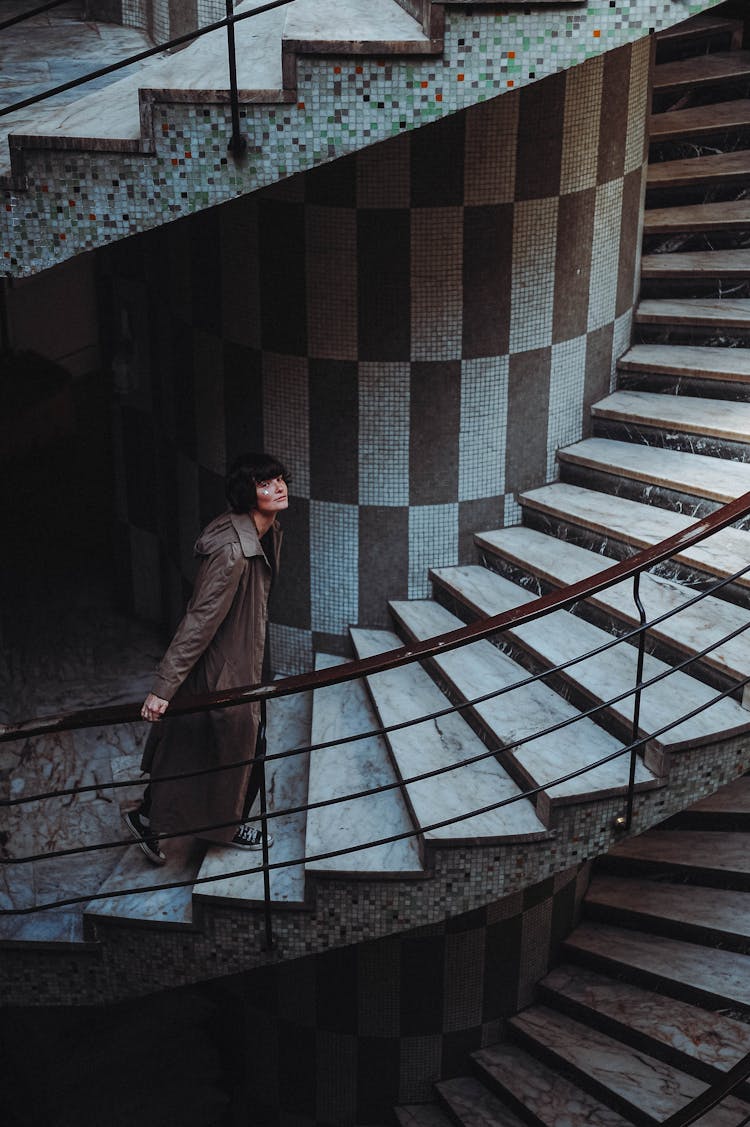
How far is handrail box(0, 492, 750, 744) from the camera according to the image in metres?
3.60

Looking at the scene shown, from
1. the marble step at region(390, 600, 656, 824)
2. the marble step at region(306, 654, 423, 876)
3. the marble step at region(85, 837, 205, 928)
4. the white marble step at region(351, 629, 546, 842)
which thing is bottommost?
the marble step at region(85, 837, 205, 928)

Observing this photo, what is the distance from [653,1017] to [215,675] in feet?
8.02

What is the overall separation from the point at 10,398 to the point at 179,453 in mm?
2837

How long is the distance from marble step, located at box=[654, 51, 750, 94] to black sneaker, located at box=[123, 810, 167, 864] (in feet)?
13.6

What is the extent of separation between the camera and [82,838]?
4.85 meters

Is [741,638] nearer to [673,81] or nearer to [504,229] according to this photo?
[504,229]

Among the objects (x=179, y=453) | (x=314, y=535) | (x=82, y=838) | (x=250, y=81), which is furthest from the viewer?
(x=179, y=453)

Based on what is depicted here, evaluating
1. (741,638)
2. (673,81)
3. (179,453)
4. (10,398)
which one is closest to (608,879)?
(741,638)

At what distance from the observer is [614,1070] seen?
16.7 feet

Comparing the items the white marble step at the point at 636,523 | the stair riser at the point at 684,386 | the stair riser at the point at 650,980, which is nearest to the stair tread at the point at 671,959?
the stair riser at the point at 650,980

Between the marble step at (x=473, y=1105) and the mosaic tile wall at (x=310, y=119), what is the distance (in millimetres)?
3876

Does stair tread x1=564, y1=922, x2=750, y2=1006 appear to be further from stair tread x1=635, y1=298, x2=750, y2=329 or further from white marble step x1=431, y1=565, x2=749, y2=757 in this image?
stair tread x1=635, y1=298, x2=750, y2=329

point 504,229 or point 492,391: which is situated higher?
point 504,229

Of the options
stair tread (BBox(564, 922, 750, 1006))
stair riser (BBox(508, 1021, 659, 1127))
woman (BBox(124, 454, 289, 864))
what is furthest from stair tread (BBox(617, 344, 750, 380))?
stair riser (BBox(508, 1021, 659, 1127))
